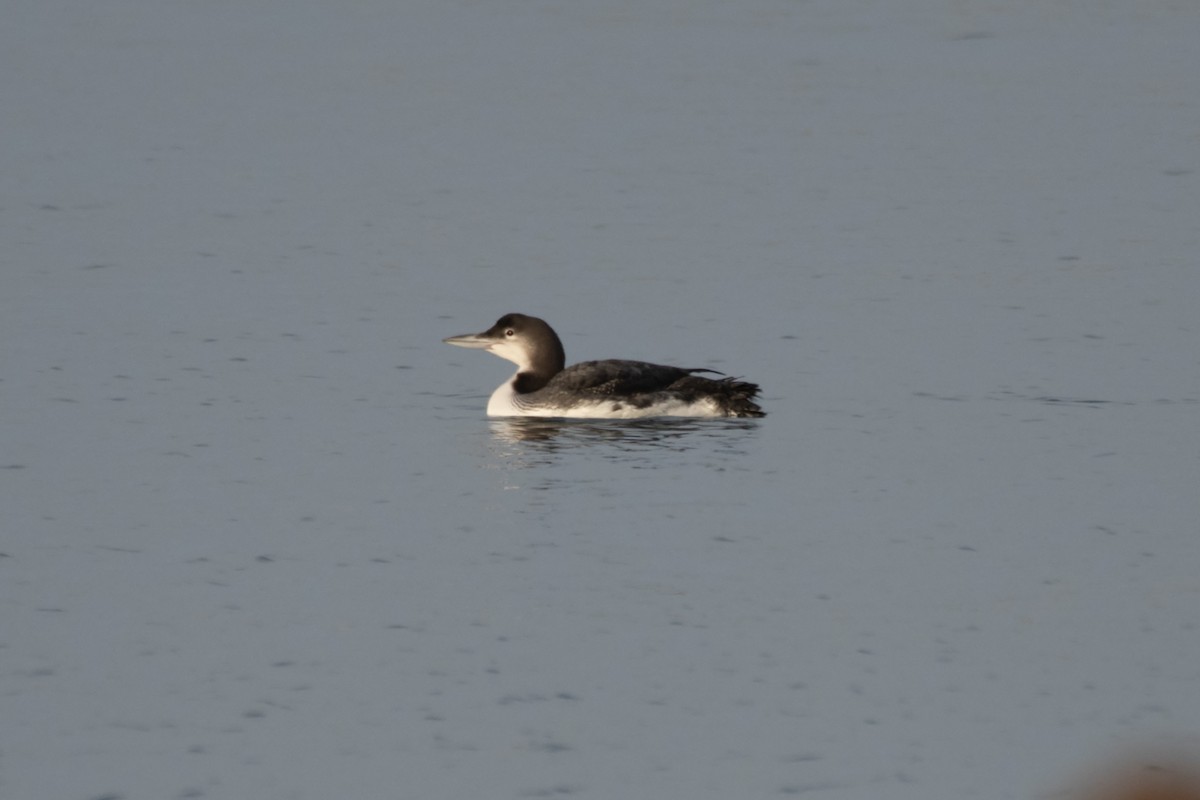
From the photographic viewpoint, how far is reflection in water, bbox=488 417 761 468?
13609 millimetres

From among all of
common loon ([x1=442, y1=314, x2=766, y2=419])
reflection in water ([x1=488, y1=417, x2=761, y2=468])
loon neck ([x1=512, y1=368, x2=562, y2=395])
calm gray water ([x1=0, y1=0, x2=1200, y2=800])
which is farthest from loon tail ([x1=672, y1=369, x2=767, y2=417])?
loon neck ([x1=512, y1=368, x2=562, y2=395])

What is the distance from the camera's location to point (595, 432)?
14547 millimetres

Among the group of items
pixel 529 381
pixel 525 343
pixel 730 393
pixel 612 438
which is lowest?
pixel 612 438

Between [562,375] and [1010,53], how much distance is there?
17574 mm

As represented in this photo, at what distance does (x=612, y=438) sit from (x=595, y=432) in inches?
14.1

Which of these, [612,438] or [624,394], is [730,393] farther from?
[612,438]

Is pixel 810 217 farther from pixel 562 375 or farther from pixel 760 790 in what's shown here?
pixel 760 790

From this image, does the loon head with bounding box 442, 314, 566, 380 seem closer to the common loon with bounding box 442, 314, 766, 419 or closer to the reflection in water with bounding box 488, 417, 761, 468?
the common loon with bounding box 442, 314, 766, 419

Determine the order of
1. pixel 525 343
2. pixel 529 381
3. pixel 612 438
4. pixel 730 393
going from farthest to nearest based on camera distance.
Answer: pixel 525 343
pixel 529 381
pixel 730 393
pixel 612 438

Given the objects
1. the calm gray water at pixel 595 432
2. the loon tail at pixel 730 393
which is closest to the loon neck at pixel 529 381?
the calm gray water at pixel 595 432

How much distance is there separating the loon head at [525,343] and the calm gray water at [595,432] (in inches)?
18.1

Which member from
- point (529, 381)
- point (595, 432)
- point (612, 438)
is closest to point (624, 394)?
point (595, 432)

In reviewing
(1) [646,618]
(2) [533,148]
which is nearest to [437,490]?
(1) [646,618]

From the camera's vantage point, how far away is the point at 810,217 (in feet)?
70.5
